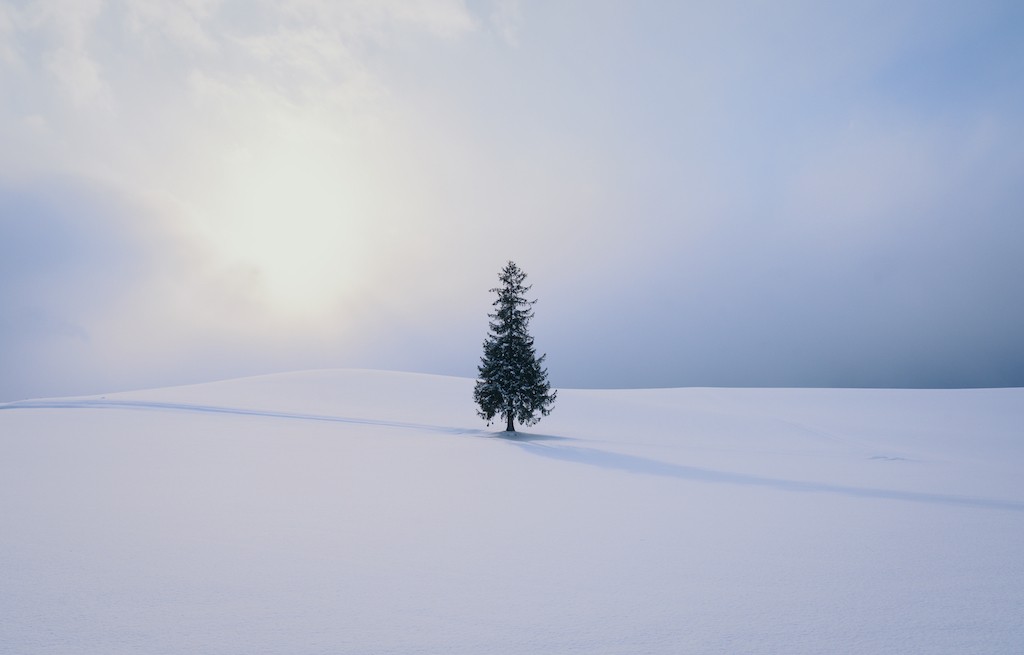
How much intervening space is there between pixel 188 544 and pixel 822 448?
101 ft

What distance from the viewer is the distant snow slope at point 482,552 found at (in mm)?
4496

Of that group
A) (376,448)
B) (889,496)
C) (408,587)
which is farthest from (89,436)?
(889,496)

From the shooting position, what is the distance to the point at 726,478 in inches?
600

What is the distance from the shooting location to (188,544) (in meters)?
6.92

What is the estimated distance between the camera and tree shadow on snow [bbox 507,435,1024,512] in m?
12.0

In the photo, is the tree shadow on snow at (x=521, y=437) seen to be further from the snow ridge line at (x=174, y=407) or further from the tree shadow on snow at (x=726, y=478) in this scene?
the tree shadow on snow at (x=726, y=478)

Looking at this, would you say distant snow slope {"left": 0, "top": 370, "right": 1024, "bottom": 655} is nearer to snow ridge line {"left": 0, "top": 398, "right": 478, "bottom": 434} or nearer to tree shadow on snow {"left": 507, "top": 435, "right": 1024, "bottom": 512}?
tree shadow on snow {"left": 507, "top": 435, "right": 1024, "bottom": 512}

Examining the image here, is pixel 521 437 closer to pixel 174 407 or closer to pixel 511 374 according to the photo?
pixel 511 374

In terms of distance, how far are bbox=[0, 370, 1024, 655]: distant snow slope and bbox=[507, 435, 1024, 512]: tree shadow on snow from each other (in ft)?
0.54

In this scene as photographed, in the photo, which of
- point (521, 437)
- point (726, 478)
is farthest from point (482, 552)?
point (521, 437)

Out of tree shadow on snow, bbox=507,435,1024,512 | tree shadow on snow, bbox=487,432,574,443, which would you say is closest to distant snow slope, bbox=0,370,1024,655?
tree shadow on snow, bbox=507,435,1024,512

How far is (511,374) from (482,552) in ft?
69.8

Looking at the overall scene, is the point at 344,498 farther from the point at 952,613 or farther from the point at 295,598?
the point at 952,613

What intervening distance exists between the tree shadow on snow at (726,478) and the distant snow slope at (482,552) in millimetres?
163
